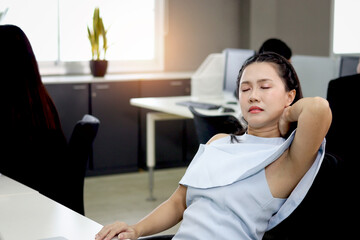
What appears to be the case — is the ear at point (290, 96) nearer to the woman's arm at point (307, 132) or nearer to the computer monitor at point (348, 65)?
the woman's arm at point (307, 132)

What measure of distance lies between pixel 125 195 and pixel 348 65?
202 centimetres

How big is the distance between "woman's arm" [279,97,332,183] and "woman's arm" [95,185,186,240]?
0.34 m

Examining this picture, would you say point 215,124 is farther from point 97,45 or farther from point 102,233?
point 97,45

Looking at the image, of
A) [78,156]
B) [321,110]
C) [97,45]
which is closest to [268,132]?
[321,110]

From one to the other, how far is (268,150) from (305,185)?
0.13 m

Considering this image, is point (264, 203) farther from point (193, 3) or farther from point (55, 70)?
point (193, 3)

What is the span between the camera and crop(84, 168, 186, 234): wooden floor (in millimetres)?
4132

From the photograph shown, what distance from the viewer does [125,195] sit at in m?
4.72

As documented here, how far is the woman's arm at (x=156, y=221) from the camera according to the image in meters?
1.52

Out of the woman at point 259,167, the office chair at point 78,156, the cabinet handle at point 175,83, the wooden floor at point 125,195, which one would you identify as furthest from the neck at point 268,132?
the cabinet handle at point 175,83

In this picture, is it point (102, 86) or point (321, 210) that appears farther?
point (102, 86)

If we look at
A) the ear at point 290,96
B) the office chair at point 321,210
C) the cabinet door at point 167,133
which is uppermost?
the ear at point 290,96

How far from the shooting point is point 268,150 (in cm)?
152

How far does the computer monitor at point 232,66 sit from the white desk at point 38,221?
8.99 ft
